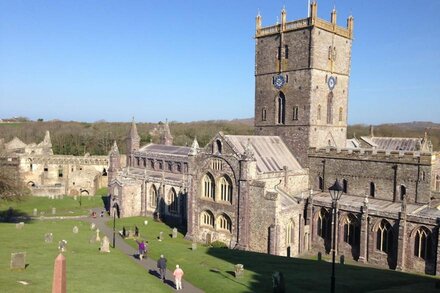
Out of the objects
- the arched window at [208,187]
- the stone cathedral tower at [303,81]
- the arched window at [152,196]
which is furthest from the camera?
the arched window at [152,196]


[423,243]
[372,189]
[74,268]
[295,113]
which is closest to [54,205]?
[74,268]

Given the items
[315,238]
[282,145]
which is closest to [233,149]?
[282,145]

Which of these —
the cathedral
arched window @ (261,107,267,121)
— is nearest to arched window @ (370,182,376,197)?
the cathedral

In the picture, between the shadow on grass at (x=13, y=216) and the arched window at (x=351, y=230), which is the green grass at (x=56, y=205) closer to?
the shadow on grass at (x=13, y=216)

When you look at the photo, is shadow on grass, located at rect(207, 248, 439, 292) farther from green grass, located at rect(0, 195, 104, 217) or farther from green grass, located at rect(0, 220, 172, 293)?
green grass, located at rect(0, 195, 104, 217)

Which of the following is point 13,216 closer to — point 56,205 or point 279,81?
point 56,205

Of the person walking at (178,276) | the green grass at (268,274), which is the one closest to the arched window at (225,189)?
the green grass at (268,274)
